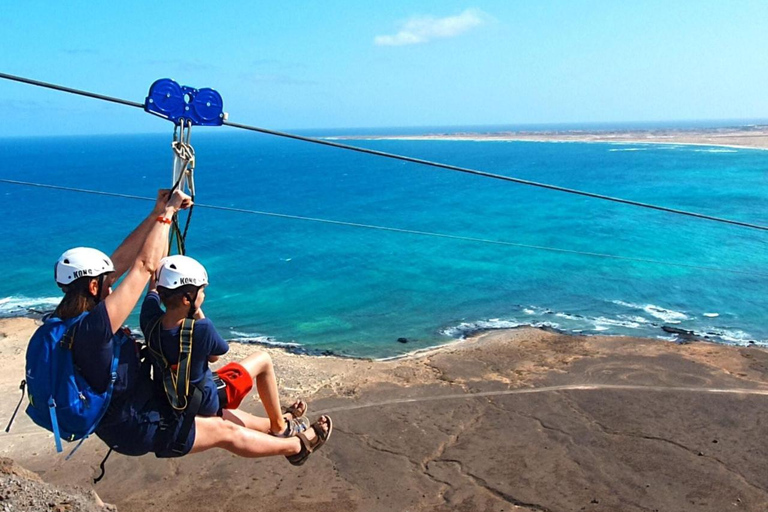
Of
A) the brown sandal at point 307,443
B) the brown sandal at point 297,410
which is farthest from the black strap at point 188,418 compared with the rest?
the brown sandal at point 297,410

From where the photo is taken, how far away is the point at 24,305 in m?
25.1

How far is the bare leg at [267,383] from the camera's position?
4.91 metres

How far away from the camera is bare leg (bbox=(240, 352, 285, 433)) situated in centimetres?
491

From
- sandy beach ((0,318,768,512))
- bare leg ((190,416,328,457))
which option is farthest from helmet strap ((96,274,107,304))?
sandy beach ((0,318,768,512))

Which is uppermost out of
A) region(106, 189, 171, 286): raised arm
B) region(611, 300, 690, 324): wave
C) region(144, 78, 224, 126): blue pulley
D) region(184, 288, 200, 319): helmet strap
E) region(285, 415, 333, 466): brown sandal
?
region(144, 78, 224, 126): blue pulley

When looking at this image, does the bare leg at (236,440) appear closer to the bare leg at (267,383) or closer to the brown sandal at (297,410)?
the bare leg at (267,383)

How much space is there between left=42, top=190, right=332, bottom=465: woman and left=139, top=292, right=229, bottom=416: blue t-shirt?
0.17 m

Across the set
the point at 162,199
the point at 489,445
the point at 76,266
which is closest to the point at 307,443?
the point at 162,199

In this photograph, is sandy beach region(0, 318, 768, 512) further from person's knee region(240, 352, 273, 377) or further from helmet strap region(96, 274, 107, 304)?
helmet strap region(96, 274, 107, 304)

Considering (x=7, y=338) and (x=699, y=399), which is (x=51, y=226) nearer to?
(x=7, y=338)

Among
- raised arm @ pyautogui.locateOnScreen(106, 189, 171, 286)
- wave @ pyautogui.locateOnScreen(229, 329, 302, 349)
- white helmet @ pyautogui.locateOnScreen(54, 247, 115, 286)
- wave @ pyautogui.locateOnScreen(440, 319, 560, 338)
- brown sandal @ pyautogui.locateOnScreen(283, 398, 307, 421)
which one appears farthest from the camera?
wave @ pyautogui.locateOnScreen(440, 319, 560, 338)

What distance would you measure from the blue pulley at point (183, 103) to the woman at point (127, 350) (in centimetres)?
66

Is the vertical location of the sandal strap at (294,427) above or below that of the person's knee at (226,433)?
below

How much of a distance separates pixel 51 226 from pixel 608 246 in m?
37.0
